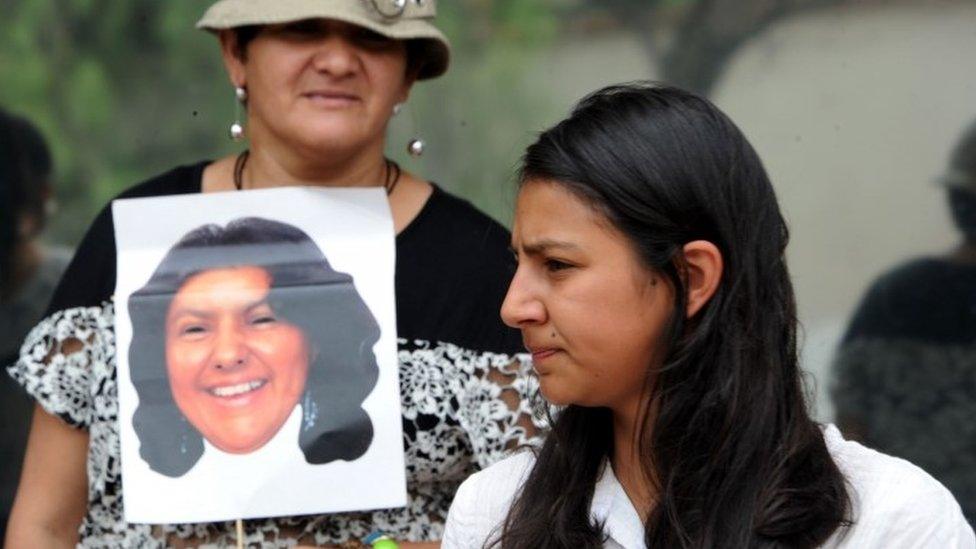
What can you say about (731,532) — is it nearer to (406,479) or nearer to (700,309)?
(700,309)

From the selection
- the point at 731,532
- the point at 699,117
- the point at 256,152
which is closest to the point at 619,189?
the point at 699,117

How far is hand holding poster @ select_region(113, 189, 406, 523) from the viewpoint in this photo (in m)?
2.76

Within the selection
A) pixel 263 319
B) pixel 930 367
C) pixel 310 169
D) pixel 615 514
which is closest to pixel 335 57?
pixel 310 169

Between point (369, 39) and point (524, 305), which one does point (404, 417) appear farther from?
point (524, 305)

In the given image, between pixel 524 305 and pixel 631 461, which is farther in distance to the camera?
pixel 631 461

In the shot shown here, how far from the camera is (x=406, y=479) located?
282cm

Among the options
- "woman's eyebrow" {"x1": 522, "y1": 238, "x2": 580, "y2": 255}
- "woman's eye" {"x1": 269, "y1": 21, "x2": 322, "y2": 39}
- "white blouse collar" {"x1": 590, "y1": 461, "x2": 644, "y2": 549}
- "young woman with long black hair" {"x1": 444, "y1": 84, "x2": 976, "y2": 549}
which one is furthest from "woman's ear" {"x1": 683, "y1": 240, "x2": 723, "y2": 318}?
"woman's eye" {"x1": 269, "y1": 21, "x2": 322, "y2": 39}

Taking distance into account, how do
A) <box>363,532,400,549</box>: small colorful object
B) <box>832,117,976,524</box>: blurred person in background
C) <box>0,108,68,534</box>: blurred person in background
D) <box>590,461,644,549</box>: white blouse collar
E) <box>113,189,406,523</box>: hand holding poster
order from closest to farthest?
<box>590,461,644,549</box>: white blouse collar → <box>363,532,400,549</box>: small colorful object → <box>113,189,406,523</box>: hand holding poster → <box>832,117,976,524</box>: blurred person in background → <box>0,108,68,534</box>: blurred person in background

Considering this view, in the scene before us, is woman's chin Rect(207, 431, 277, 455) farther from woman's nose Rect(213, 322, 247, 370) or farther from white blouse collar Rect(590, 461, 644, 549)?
white blouse collar Rect(590, 461, 644, 549)

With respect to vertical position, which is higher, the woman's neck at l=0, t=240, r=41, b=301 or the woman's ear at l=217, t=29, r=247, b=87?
the woman's ear at l=217, t=29, r=247, b=87

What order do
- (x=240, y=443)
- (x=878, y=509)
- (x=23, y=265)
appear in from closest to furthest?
(x=878, y=509)
(x=240, y=443)
(x=23, y=265)

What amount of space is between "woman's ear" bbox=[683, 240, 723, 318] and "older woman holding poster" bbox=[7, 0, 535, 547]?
0.77 meters

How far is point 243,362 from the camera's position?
9.14 ft

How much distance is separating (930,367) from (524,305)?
1771 mm
